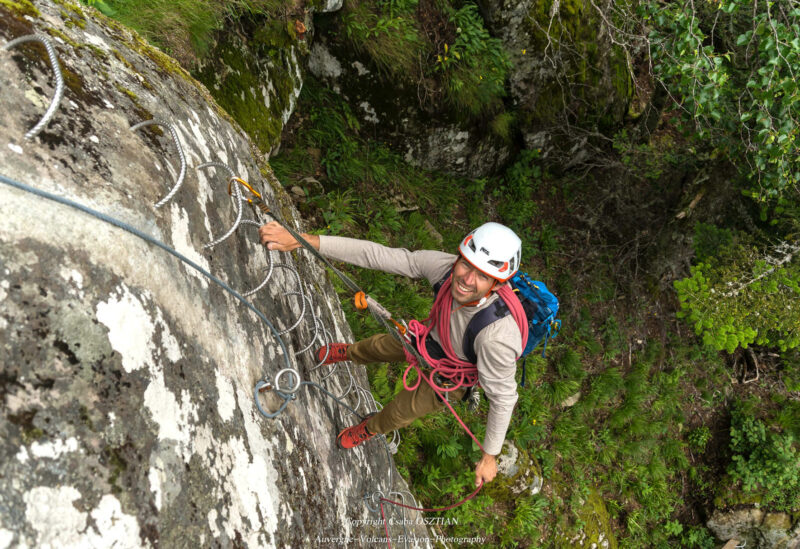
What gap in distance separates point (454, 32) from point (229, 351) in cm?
572

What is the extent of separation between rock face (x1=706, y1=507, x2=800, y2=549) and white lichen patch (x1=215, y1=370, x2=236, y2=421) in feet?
30.6

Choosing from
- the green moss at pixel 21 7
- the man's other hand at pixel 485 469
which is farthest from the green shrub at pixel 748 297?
the green moss at pixel 21 7

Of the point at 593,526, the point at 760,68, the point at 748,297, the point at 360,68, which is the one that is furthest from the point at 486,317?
the point at 593,526

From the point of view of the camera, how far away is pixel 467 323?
269 centimetres

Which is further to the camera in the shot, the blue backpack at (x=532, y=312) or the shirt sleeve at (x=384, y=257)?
the blue backpack at (x=532, y=312)

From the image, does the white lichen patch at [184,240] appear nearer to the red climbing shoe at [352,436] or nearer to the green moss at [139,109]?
the green moss at [139,109]

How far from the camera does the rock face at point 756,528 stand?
23.7ft

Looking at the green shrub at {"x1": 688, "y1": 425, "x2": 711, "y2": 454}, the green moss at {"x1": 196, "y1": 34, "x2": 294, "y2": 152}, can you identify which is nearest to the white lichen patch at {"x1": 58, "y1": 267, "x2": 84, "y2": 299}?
the green moss at {"x1": 196, "y1": 34, "x2": 294, "y2": 152}

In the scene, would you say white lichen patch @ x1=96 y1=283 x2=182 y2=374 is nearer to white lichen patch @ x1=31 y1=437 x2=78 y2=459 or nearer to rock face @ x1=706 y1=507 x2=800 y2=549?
white lichen patch @ x1=31 y1=437 x2=78 y2=459

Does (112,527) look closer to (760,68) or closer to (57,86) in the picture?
(57,86)

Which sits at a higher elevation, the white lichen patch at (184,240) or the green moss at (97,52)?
the green moss at (97,52)

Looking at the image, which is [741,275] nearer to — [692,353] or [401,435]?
[692,353]

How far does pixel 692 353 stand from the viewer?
25.9 feet

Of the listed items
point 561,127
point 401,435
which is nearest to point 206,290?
point 401,435
